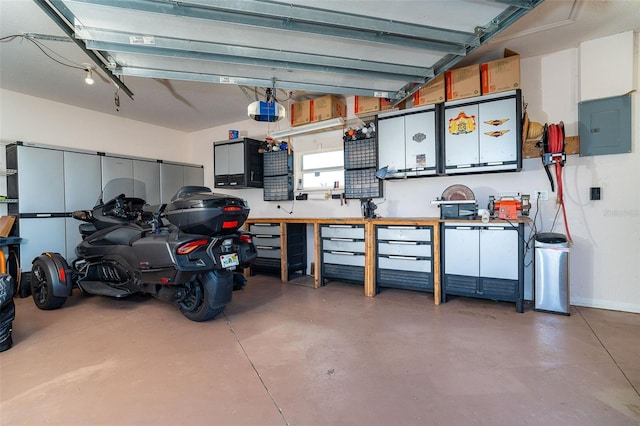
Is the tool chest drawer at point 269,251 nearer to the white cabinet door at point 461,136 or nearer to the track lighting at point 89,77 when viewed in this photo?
the white cabinet door at point 461,136

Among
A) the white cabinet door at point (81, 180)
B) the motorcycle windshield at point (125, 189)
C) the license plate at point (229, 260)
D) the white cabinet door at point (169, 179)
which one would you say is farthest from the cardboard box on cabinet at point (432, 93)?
the white cabinet door at point (81, 180)

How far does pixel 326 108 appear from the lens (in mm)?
4508

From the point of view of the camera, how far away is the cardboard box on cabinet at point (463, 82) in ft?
11.3

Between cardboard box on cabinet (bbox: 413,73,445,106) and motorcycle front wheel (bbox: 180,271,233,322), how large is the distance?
3.10m

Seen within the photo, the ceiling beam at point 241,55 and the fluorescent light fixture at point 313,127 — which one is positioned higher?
the ceiling beam at point 241,55

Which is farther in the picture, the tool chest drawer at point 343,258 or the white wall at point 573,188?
the tool chest drawer at point 343,258

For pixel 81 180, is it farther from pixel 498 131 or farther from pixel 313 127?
pixel 498 131

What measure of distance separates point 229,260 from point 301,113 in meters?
2.81

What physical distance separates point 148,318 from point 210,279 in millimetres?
891

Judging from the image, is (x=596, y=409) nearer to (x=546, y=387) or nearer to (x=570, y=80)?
(x=546, y=387)

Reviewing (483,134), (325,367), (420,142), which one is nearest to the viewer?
(325,367)

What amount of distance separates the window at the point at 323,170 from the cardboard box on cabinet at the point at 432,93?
57.3 inches

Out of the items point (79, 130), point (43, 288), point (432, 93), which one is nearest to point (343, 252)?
point (432, 93)

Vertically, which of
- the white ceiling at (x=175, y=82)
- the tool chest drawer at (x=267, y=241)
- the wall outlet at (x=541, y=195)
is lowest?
the tool chest drawer at (x=267, y=241)
